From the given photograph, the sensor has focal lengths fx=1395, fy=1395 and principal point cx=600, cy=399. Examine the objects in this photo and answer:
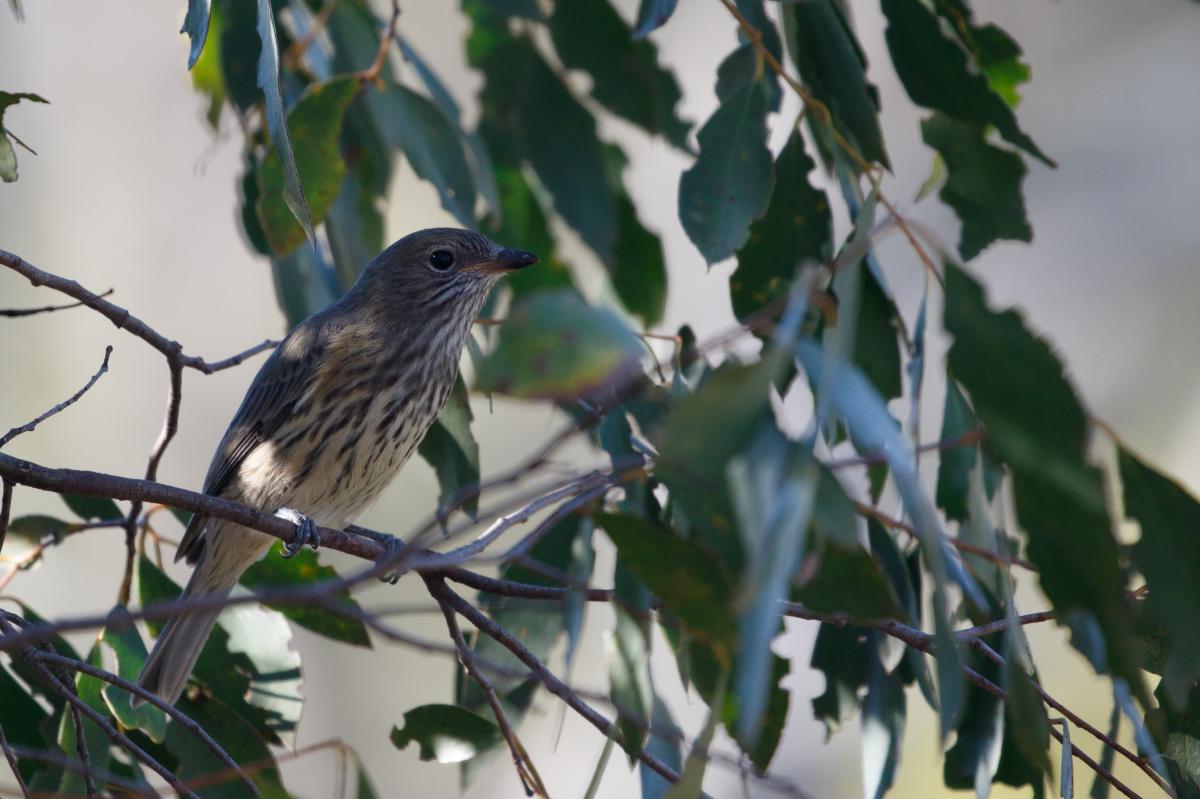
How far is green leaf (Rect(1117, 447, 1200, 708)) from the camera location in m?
2.24

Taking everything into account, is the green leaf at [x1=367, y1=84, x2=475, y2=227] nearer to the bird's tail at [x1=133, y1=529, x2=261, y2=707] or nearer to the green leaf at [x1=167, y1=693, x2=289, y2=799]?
the bird's tail at [x1=133, y1=529, x2=261, y2=707]

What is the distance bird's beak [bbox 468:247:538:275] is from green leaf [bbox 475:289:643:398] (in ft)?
8.25

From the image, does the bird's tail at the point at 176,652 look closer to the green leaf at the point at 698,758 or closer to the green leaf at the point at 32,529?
the green leaf at the point at 32,529

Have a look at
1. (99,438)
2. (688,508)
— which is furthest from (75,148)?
(688,508)

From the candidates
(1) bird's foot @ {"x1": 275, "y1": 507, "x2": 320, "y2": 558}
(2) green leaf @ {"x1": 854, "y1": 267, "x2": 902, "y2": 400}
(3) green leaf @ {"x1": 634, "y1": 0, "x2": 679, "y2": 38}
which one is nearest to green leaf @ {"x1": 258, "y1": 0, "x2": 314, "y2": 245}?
(3) green leaf @ {"x1": 634, "y1": 0, "x2": 679, "y2": 38}

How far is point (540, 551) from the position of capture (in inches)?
141

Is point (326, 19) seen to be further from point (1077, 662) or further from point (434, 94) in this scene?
point (1077, 662)

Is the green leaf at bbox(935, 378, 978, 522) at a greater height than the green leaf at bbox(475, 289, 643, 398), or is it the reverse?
the green leaf at bbox(935, 378, 978, 522)

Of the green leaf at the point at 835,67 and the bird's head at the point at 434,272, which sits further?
the bird's head at the point at 434,272

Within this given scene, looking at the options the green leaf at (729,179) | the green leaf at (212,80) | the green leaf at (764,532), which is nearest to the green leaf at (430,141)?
the green leaf at (212,80)

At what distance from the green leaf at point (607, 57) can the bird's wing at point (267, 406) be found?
1.23 m

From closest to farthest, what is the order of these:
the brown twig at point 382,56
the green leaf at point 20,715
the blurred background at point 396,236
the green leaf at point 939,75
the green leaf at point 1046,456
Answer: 1. the green leaf at point 1046,456
2. the green leaf at point 939,75
3. the green leaf at point 20,715
4. the brown twig at point 382,56
5. the blurred background at point 396,236

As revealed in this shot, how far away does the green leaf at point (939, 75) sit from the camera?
9.72 ft

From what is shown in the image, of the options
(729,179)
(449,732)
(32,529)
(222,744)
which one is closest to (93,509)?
(32,529)
